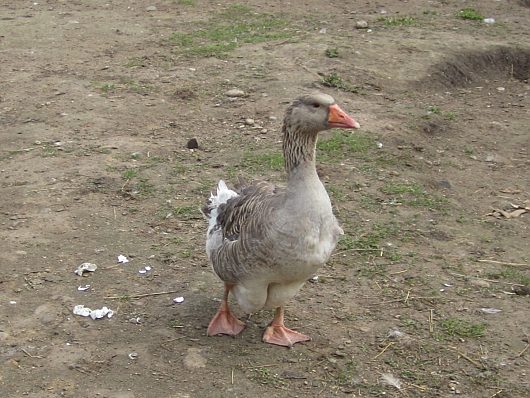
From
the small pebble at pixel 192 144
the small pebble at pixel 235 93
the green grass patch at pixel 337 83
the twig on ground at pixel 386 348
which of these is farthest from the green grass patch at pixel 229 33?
the twig on ground at pixel 386 348

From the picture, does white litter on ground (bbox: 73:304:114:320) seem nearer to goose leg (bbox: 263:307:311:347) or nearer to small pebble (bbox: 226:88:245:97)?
goose leg (bbox: 263:307:311:347)

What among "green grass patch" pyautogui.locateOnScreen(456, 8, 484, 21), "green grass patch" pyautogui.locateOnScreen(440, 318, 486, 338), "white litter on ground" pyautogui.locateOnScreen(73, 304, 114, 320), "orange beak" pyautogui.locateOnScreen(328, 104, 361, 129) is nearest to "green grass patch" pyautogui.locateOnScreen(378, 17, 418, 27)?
"green grass patch" pyautogui.locateOnScreen(456, 8, 484, 21)

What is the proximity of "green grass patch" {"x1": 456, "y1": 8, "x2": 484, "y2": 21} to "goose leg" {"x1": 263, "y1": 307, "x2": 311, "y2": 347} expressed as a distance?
691 centimetres

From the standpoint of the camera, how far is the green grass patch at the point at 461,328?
4547 mm

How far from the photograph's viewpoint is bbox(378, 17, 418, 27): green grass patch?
9.95m

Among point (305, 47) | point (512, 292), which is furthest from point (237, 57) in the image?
point (512, 292)

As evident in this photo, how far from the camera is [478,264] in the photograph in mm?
5312

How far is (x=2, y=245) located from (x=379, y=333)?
8.36 ft

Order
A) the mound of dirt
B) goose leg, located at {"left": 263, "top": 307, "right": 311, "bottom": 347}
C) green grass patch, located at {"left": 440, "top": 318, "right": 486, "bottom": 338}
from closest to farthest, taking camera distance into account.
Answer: goose leg, located at {"left": 263, "top": 307, "right": 311, "bottom": 347}
green grass patch, located at {"left": 440, "top": 318, "right": 486, "bottom": 338}
the mound of dirt

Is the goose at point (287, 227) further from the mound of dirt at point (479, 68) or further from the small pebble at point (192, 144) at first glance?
the mound of dirt at point (479, 68)

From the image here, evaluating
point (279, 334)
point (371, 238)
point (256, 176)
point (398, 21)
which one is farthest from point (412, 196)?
point (398, 21)

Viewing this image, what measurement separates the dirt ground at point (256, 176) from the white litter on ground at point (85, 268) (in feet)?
0.25

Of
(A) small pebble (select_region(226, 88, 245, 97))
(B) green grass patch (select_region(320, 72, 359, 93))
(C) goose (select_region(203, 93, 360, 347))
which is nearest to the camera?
(C) goose (select_region(203, 93, 360, 347))

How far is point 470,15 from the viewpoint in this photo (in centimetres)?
1027
